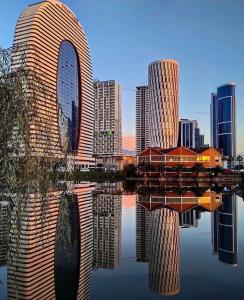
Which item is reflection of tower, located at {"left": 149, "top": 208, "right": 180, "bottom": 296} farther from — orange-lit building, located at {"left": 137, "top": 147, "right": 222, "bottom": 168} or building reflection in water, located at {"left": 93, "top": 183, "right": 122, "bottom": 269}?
orange-lit building, located at {"left": 137, "top": 147, "right": 222, "bottom": 168}

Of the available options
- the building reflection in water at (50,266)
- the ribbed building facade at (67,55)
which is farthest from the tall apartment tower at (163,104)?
the building reflection in water at (50,266)

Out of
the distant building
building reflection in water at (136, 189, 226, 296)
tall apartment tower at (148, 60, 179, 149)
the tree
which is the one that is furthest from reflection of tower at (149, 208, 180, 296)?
tall apartment tower at (148, 60, 179, 149)

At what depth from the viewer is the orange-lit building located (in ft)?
343

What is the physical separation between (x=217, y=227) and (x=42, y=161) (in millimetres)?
20414

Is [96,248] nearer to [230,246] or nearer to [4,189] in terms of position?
[230,246]

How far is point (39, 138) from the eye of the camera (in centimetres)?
834

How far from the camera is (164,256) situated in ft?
56.7

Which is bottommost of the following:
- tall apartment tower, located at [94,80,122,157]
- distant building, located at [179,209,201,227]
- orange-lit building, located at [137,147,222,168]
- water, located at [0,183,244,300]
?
water, located at [0,183,244,300]

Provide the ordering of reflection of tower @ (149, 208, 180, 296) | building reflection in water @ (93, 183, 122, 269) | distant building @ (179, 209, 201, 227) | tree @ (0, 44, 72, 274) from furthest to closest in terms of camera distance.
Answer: distant building @ (179, 209, 201, 227) → building reflection in water @ (93, 183, 122, 269) → reflection of tower @ (149, 208, 180, 296) → tree @ (0, 44, 72, 274)

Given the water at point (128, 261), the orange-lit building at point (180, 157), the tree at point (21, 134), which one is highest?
the orange-lit building at point (180, 157)

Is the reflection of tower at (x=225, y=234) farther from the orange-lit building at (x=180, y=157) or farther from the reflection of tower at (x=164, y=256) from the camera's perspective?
the orange-lit building at (x=180, y=157)

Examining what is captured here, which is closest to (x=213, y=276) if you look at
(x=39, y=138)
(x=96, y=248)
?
(x=96, y=248)

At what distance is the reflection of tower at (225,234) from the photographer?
1837cm

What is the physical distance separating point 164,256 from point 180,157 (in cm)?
8829
